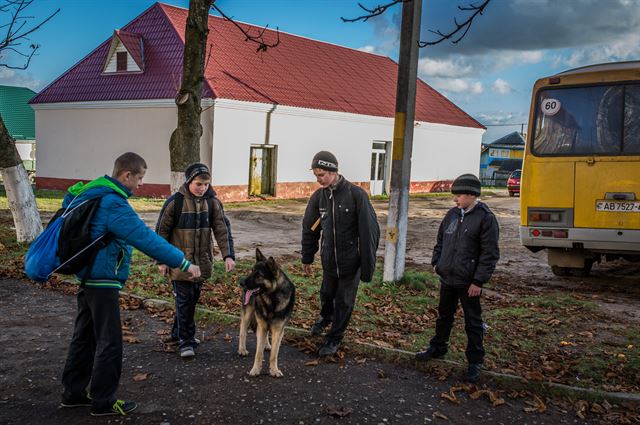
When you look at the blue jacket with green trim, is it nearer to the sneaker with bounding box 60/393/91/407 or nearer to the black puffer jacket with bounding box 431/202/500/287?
the sneaker with bounding box 60/393/91/407

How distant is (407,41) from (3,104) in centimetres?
5064

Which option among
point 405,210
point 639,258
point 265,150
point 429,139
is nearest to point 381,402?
point 405,210

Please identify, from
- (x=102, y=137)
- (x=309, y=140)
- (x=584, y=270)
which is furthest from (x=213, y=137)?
(x=584, y=270)

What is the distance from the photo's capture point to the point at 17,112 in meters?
51.8

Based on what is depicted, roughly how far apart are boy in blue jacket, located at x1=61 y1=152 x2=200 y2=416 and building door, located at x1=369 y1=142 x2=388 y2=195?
28.1 meters

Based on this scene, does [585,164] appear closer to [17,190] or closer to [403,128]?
[403,128]

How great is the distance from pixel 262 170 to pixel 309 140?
9.44ft

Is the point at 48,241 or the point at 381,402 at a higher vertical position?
the point at 48,241

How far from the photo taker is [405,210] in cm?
968

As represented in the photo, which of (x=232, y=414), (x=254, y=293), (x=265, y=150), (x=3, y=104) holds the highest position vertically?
(x=3, y=104)

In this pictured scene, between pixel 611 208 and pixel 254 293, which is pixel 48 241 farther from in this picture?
pixel 611 208

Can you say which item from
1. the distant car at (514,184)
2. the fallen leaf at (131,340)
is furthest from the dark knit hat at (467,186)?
the distant car at (514,184)

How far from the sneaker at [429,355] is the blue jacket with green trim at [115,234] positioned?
2.76 m

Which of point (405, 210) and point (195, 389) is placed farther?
point (405, 210)
